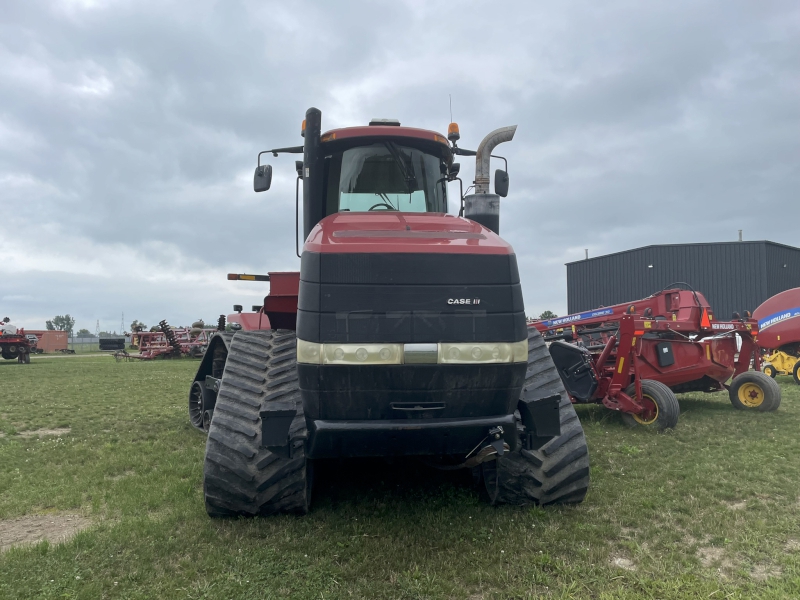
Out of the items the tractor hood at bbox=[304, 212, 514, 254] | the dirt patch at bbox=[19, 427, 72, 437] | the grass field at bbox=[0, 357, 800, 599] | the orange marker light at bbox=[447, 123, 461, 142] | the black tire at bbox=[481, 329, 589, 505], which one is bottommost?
the grass field at bbox=[0, 357, 800, 599]

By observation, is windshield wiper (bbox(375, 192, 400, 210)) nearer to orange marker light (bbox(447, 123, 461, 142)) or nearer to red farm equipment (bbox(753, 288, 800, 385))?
orange marker light (bbox(447, 123, 461, 142))

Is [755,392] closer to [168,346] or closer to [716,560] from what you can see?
[716,560]

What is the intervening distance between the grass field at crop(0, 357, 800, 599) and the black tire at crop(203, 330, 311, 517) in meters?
0.15

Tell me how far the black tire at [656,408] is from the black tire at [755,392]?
232 centimetres

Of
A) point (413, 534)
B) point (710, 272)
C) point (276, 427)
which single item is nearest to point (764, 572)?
point (413, 534)

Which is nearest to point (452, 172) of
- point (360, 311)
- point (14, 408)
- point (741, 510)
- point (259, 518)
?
point (360, 311)

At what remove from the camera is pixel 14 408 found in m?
10.2

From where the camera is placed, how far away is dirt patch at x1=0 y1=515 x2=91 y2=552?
3960 mm

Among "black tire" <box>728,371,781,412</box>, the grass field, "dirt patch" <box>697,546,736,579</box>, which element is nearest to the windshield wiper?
the grass field

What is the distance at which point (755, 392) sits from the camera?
9.08 meters

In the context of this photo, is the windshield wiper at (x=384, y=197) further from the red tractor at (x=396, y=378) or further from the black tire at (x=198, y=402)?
the black tire at (x=198, y=402)

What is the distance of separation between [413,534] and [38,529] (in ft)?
8.65

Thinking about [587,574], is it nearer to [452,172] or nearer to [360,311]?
[360,311]

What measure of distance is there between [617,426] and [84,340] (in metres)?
70.7
